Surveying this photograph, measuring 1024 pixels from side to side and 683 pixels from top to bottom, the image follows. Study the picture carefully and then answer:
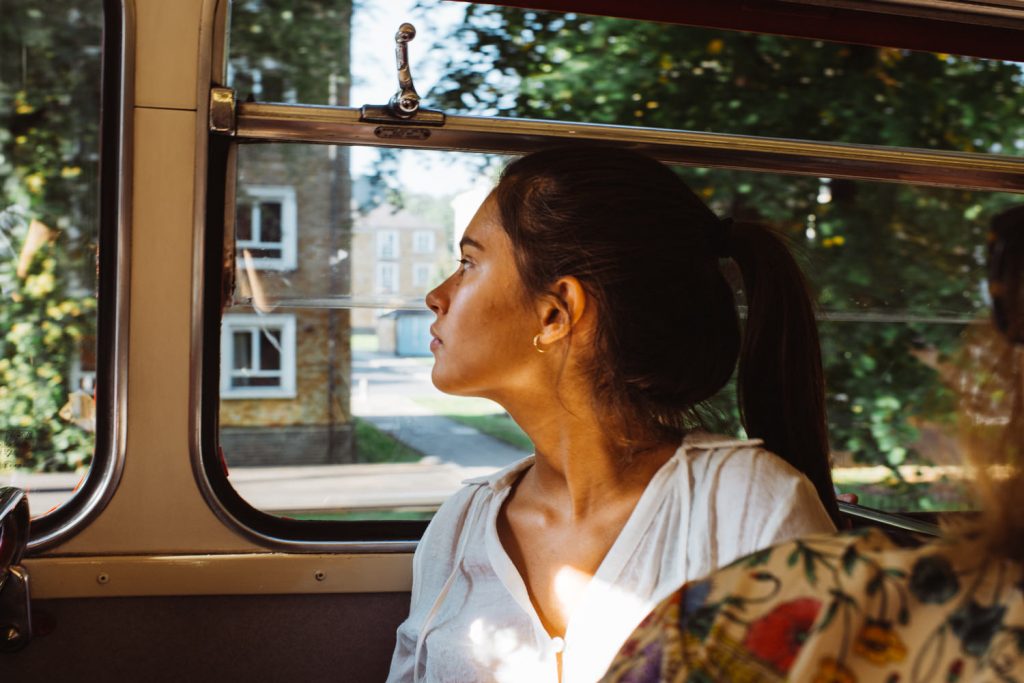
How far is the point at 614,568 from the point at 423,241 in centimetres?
105

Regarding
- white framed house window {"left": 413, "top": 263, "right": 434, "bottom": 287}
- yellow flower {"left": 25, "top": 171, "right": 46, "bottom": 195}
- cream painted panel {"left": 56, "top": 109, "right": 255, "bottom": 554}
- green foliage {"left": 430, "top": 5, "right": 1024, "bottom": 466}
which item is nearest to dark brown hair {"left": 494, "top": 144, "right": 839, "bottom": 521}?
white framed house window {"left": 413, "top": 263, "right": 434, "bottom": 287}

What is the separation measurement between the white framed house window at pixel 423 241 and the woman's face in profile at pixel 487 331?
560mm

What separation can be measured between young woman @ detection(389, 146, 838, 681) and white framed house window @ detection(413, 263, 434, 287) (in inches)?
18.0

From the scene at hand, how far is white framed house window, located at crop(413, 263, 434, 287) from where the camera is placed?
2.21 meters

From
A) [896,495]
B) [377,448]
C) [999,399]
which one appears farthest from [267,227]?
[896,495]

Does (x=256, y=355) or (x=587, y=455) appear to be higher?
(x=256, y=355)

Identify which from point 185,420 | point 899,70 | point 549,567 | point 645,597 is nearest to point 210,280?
point 185,420

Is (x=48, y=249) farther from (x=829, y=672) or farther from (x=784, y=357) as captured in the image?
(x=829, y=672)

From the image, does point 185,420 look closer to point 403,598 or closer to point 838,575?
point 403,598

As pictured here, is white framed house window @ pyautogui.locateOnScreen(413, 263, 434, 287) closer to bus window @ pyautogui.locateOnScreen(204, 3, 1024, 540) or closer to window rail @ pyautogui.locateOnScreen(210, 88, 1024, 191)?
bus window @ pyautogui.locateOnScreen(204, 3, 1024, 540)

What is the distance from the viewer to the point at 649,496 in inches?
59.3

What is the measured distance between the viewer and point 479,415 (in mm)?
2418

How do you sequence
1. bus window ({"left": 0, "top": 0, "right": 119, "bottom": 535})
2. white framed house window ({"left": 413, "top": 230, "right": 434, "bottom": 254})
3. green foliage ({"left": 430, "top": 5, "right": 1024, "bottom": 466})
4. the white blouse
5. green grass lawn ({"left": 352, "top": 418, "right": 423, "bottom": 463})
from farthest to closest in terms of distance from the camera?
1. green foliage ({"left": 430, "top": 5, "right": 1024, "bottom": 466})
2. green grass lawn ({"left": 352, "top": 418, "right": 423, "bottom": 463})
3. white framed house window ({"left": 413, "top": 230, "right": 434, "bottom": 254})
4. bus window ({"left": 0, "top": 0, "right": 119, "bottom": 535})
5. the white blouse

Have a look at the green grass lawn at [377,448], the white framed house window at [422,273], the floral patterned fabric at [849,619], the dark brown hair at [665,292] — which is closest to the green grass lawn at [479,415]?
the green grass lawn at [377,448]
